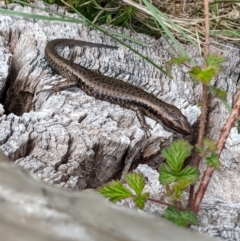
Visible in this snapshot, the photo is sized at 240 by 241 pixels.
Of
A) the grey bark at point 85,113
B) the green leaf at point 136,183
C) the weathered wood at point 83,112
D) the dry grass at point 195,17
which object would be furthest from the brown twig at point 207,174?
the dry grass at point 195,17

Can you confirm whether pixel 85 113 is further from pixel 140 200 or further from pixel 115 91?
pixel 140 200

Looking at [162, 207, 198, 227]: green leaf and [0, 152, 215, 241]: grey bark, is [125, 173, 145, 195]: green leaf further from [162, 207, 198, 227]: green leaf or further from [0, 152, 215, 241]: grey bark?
[0, 152, 215, 241]: grey bark

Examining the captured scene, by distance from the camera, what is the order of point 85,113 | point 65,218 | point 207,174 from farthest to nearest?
point 85,113, point 207,174, point 65,218

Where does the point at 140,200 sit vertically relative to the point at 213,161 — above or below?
below

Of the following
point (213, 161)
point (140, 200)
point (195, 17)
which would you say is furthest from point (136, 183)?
point (195, 17)

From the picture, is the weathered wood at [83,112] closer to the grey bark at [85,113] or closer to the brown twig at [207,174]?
the grey bark at [85,113]

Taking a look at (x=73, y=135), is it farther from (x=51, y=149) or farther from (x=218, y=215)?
(x=218, y=215)
